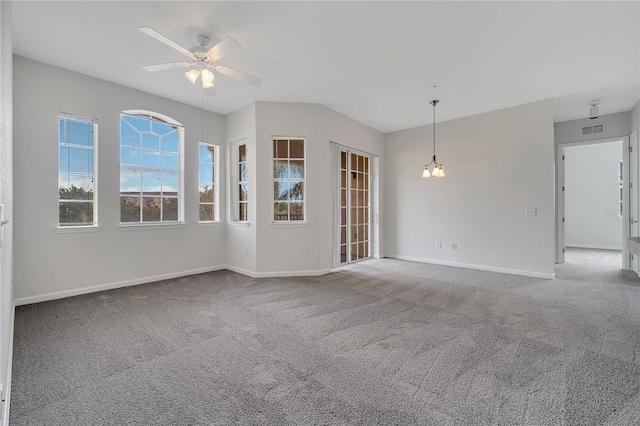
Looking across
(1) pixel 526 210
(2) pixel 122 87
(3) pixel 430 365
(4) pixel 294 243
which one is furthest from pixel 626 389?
(2) pixel 122 87

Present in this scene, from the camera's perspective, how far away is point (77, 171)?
155 inches

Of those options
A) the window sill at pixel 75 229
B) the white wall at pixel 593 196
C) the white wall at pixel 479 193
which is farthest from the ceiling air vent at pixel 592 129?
the window sill at pixel 75 229

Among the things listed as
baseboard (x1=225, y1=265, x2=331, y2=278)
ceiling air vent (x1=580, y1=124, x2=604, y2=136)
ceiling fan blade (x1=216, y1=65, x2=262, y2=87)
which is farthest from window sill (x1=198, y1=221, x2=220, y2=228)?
ceiling air vent (x1=580, y1=124, x2=604, y2=136)

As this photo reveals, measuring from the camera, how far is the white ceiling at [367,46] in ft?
8.57

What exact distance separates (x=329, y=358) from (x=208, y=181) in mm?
4237

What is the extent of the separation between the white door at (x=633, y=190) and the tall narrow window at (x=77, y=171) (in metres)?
8.64

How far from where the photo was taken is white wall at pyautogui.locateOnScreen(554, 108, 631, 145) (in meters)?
5.30

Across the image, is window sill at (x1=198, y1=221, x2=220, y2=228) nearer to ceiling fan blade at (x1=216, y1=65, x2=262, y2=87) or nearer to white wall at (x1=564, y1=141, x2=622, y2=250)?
ceiling fan blade at (x1=216, y1=65, x2=262, y2=87)

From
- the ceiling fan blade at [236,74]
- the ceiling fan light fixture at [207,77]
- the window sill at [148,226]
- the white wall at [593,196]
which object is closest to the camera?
the ceiling fan light fixture at [207,77]

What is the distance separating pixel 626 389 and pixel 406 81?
3.83 metres

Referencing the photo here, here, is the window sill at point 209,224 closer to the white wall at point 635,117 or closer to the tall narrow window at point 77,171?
the tall narrow window at point 77,171

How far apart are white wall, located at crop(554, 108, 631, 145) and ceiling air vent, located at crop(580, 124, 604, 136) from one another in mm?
42

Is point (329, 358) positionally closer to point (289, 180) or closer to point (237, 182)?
point (289, 180)

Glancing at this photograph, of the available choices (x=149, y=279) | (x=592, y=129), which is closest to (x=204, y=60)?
(x=149, y=279)
